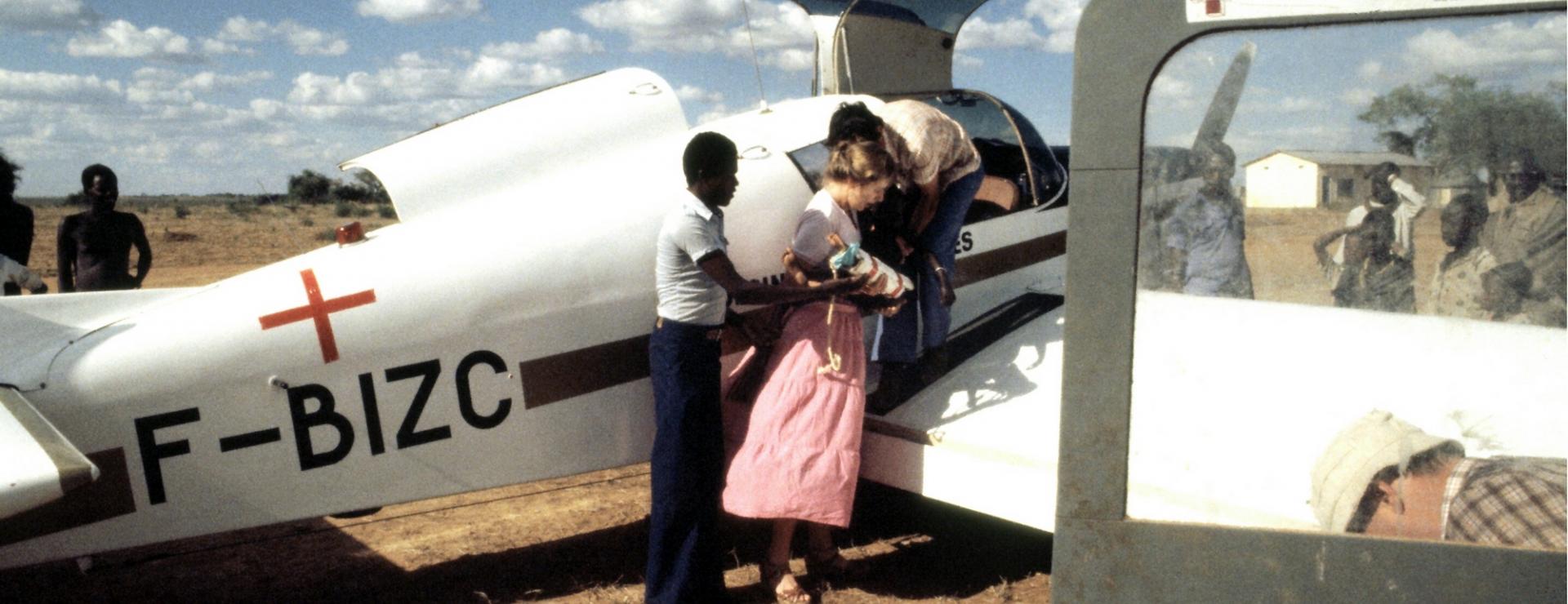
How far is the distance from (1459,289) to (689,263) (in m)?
2.51

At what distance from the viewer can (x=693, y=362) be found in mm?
4227

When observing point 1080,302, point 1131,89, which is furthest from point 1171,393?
point 1131,89

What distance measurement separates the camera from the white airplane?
12.5 ft

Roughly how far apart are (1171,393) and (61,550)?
3.57 m

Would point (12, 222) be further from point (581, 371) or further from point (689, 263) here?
point (689, 263)

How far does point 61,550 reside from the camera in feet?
12.3

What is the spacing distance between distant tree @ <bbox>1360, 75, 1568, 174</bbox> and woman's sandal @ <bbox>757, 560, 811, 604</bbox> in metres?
2.83

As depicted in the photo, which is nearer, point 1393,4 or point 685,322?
point 1393,4

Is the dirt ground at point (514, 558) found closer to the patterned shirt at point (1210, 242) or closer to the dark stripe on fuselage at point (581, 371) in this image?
the dark stripe on fuselage at point (581, 371)

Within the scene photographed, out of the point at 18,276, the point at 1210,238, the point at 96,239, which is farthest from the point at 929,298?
the point at 96,239

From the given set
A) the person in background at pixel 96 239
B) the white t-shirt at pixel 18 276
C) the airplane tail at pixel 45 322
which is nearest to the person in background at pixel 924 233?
the airplane tail at pixel 45 322

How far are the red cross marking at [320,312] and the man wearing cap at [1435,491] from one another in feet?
10.7

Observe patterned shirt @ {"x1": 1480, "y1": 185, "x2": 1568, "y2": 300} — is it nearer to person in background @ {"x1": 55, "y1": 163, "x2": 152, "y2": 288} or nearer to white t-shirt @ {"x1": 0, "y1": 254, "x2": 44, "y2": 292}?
white t-shirt @ {"x1": 0, "y1": 254, "x2": 44, "y2": 292}

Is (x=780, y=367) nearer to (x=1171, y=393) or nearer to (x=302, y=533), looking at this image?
(x=1171, y=393)
